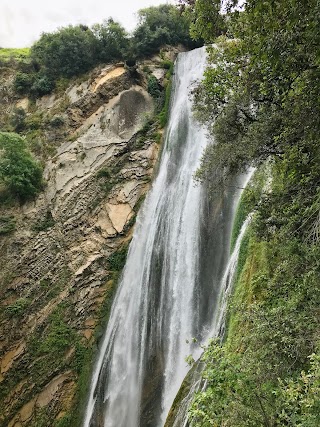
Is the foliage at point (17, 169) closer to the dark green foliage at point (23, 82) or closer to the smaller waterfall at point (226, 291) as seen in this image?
the dark green foliage at point (23, 82)

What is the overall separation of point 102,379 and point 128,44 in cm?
2203

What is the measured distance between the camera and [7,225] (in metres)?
18.1

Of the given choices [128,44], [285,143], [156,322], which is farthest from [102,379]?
[128,44]

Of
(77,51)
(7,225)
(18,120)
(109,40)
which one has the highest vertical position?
(109,40)

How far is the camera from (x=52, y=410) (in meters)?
14.6

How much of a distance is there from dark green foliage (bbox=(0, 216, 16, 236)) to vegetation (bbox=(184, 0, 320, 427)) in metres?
12.4

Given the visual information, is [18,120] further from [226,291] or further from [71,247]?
[226,291]

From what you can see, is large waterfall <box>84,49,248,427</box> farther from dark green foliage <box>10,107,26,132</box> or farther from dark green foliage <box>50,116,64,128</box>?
dark green foliage <box>10,107,26,132</box>

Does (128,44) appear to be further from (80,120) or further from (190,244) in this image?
(190,244)

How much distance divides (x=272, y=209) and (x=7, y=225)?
14.8 meters

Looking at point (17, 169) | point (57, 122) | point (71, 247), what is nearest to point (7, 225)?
point (17, 169)

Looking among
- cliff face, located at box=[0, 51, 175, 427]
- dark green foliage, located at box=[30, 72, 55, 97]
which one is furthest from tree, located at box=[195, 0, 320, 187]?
dark green foliage, located at box=[30, 72, 55, 97]

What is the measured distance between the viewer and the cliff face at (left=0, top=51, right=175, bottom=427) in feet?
50.0

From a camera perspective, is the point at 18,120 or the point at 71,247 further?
the point at 18,120
